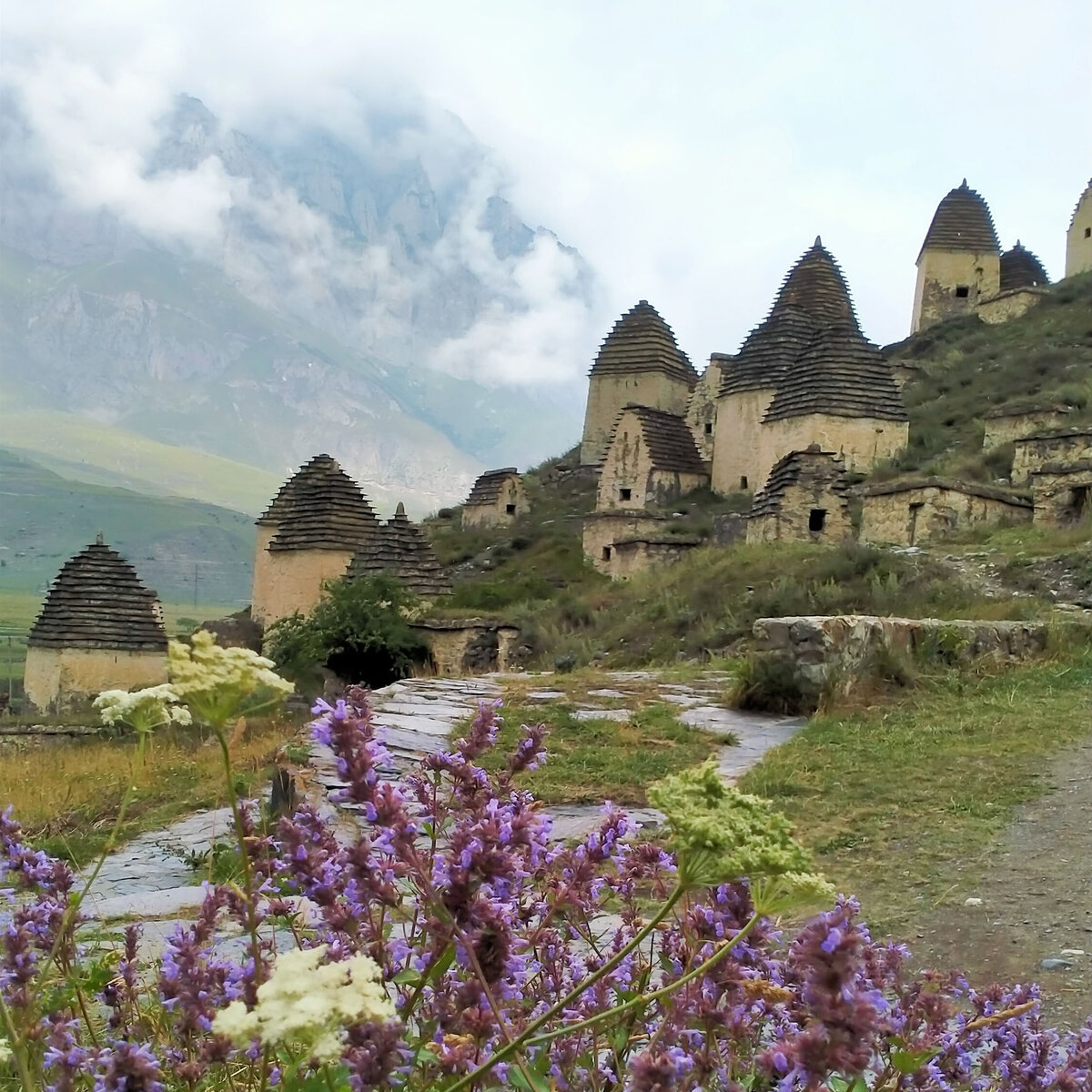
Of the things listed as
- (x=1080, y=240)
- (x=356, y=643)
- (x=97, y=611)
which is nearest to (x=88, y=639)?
(x=97, y=611)

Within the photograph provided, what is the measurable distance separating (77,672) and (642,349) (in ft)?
76.8

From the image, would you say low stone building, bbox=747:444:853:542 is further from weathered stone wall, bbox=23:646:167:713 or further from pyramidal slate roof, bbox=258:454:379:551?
weathered stone wall, bbox=23:646:167:713

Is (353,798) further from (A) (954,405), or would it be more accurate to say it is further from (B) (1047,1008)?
(A) (954,405)

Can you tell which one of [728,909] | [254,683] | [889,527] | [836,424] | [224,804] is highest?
[836,424]

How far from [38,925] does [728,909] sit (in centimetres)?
128

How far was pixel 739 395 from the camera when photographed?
109 ft

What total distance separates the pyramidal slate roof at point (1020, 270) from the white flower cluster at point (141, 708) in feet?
173

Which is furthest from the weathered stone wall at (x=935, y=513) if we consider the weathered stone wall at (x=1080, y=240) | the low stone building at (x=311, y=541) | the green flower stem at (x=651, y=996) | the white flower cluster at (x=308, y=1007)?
the weathered stone wall at (x=1080, y=240)

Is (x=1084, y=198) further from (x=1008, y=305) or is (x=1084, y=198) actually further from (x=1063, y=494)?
(x=1063, y=494)

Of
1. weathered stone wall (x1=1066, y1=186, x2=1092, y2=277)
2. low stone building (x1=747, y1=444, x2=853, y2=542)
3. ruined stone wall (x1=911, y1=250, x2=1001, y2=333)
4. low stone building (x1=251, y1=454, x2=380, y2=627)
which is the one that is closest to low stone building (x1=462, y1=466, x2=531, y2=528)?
low stone building (x1=251, y1=454, x2=380, y2=627)

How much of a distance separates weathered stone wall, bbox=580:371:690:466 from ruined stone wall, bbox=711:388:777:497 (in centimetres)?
596

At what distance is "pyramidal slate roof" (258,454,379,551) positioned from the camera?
27531 millimetres

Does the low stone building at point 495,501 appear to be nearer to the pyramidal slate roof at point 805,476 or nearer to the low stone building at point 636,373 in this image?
the low stone building at point 636,373

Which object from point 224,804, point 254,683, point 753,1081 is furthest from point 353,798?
point 224,804
